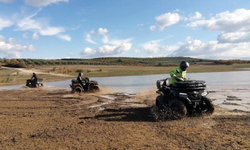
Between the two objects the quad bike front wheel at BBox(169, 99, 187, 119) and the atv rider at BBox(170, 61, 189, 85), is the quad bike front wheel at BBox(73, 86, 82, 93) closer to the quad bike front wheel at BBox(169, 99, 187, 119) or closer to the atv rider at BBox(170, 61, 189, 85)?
the atv rider at BBox(170, 61, 189, 85)

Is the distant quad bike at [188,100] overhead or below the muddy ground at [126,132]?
overhead

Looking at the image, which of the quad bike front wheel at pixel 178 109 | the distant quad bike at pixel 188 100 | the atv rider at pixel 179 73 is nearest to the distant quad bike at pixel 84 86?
the atv rider at pixel 179 73

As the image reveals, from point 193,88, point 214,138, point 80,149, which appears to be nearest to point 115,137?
point 80,149

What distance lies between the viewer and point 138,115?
323 inches

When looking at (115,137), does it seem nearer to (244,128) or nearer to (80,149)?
(80,149)

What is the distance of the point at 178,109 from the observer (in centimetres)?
707

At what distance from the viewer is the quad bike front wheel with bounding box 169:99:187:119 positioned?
22.8ft

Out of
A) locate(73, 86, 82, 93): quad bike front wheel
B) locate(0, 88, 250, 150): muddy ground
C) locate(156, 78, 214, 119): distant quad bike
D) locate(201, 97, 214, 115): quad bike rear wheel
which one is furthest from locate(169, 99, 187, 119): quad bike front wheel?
locate(73, 86, 82, 93): quad bike front wheel

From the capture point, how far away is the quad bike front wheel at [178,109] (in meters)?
6.94

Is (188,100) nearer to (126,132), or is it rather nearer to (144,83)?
(126,132)

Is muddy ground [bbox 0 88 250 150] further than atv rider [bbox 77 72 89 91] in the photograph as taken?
No

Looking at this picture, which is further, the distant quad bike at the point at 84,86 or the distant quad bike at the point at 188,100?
the distant quad bike at the point at 84,86

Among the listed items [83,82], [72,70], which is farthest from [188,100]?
A: [72,70]

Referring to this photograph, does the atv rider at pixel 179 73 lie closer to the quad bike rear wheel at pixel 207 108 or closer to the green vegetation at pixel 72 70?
the quad bike rear wheel at pixel 207 108
